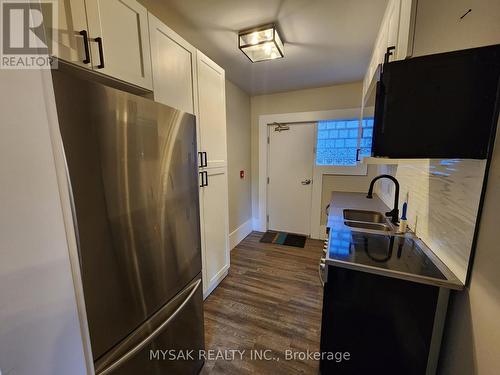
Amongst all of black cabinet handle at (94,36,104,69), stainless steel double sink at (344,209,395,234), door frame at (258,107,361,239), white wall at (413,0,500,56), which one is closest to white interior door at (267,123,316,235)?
door frame at (258,107,361,239)

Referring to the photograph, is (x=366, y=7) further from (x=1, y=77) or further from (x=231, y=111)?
(x=1, y=77)

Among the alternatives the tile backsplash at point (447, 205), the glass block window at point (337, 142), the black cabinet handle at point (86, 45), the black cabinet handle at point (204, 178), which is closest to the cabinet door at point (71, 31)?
the black cabinet handle at point (86, 45)

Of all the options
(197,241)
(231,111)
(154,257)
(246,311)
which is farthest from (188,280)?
(231,111)

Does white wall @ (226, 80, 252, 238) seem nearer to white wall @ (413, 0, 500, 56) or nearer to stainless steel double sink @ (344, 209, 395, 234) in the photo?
stainless steel double sink @ (344, 209, 395, 234)

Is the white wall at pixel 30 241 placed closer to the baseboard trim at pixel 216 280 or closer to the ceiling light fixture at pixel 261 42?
the baseboard trim at pixel 216 280

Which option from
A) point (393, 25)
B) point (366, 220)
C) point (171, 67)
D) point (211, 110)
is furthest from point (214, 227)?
point (393, 25)

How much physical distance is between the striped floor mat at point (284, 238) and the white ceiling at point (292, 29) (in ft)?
7.90

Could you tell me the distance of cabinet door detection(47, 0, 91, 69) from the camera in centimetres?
84

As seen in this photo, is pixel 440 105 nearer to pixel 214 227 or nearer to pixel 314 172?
pixel 214 227

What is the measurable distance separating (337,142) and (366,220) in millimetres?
1534

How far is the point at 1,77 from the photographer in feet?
1.23

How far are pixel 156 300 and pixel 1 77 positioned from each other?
946mm

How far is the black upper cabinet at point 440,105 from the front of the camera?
0.78 m

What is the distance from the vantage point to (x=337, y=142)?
321 cm
